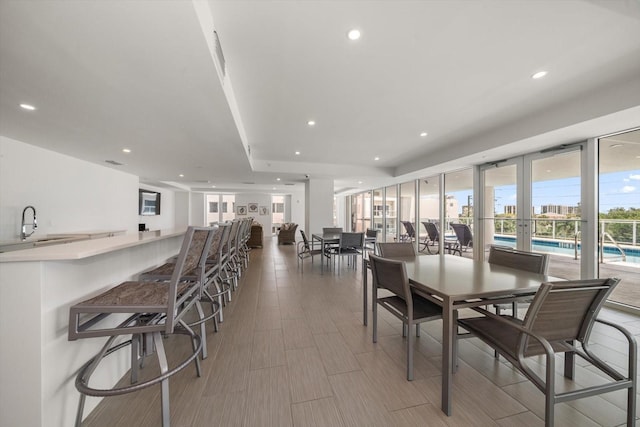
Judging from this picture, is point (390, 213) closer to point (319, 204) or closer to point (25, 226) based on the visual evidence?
point (319, 204)

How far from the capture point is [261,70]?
7.59ft

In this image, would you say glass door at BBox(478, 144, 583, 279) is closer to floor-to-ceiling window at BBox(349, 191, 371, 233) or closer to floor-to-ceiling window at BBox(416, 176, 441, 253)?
floor-to-ceiling window at BBox(416, 176, 441, 253)

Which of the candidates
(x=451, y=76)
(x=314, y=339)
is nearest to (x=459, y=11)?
(x=451, y=76)

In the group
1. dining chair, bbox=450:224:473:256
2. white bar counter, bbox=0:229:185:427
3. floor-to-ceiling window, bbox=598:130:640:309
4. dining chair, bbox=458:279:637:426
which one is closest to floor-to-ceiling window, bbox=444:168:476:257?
dining chair, bbox=450:224:473:256

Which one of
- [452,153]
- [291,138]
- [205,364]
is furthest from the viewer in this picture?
[452,153]

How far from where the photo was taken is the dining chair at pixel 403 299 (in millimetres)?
1703

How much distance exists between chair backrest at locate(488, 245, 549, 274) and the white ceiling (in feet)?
5.65

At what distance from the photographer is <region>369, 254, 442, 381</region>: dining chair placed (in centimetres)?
170

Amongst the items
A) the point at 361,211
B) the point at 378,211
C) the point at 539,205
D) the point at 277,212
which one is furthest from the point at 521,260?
the point at 277,212

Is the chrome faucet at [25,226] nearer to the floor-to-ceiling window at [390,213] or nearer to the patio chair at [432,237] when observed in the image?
the patio chair at [432,237]

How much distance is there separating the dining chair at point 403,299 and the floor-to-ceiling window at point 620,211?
3404mm

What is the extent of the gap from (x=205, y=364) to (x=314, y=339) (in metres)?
0.93

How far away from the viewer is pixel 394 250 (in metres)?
2.76

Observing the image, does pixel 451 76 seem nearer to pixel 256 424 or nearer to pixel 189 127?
pixel 189 127
